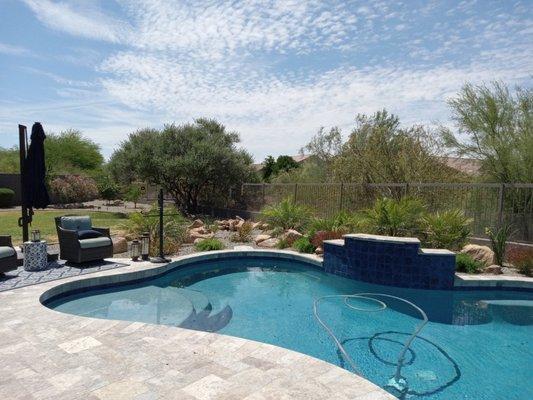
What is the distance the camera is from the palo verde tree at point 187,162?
16672mm

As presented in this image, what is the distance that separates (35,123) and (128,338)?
5.35 m


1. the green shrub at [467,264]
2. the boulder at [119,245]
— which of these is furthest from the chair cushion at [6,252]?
the green shrub at [467,264]

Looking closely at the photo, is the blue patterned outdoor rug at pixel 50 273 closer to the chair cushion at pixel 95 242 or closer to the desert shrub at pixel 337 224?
the chair cushion at pixel 95 242

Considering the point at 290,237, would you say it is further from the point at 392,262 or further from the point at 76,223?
the point at 76,223

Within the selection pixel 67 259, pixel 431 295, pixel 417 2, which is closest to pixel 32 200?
pixel 67 259

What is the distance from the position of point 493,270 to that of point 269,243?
538 cm

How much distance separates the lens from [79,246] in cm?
689

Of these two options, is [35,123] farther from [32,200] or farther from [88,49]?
[88,49]

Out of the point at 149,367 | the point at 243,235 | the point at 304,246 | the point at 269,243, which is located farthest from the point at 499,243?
the point at 149,367

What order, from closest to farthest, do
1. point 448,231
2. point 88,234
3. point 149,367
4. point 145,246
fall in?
point 149,367 < point 88,234 < point 145,246 < point 448,231

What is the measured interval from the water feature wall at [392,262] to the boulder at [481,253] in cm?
119

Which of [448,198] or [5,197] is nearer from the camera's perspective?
[448,198]

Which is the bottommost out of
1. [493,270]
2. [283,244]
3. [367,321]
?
[367,321]

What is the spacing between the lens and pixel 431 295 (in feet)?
23.0
